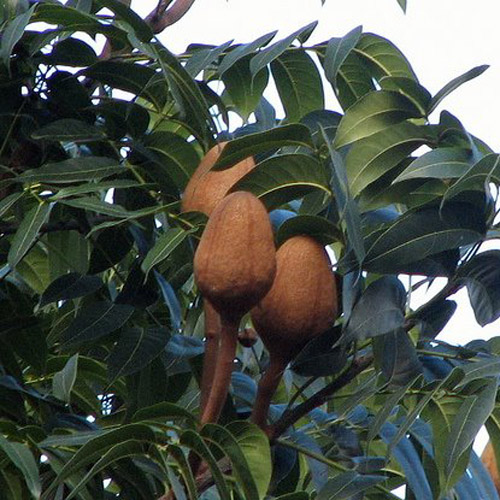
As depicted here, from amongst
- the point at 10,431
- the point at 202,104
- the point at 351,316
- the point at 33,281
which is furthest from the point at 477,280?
the point at 33,281

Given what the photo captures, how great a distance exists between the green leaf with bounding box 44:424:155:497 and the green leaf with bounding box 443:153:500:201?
9.8 inches

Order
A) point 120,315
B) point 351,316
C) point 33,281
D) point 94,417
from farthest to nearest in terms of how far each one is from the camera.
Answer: point 33,281, point 94,417, point 120,315, point 351,316

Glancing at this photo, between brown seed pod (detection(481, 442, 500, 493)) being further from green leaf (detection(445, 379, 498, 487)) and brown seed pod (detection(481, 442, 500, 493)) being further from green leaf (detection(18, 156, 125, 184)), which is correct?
green leaf (detection(18, 156, 125, 184))

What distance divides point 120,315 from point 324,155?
Result: 20 cm

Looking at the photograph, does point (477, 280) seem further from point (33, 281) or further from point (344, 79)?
point (33, 281)

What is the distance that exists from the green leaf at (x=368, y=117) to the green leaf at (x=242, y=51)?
11 centimetres

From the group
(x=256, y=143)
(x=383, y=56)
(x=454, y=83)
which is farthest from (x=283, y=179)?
(x=383, y=56)

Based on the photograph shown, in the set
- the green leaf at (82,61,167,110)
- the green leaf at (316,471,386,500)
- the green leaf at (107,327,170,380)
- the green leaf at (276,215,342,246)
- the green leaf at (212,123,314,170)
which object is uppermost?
the green leaf at (82,61,167,110)

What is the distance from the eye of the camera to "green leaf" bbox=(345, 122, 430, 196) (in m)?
0.85

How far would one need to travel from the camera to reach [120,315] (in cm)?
92

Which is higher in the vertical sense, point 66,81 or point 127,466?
point 66,81

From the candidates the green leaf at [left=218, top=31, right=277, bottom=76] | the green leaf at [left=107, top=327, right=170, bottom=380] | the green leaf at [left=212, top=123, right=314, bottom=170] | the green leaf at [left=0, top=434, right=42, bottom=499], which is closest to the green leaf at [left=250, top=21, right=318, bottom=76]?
the green leaf at [left=218, top=31, right=277, bottom=76]

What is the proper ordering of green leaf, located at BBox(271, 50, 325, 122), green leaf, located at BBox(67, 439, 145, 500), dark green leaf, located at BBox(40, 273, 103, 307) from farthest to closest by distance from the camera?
green leaf, located at BBox(271, 50, 325, 122), dark green leaf, located at BBox(40, 273, 103, 307), green leaf, located at BBox(67, 439, 145, 500)

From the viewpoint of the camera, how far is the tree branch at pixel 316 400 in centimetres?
81
